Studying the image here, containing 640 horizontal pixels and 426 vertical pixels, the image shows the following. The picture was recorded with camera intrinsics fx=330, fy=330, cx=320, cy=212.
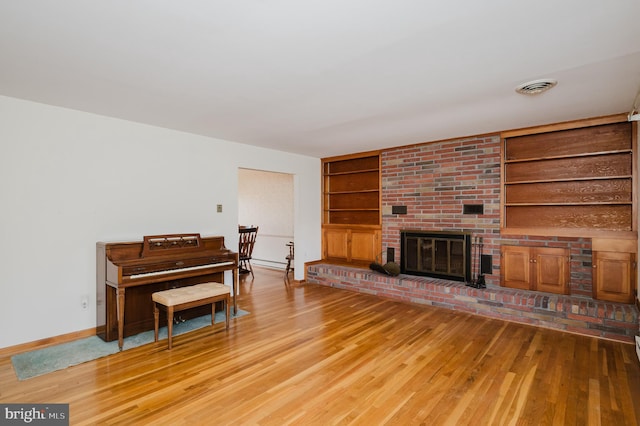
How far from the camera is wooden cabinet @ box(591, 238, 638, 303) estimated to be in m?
3.53

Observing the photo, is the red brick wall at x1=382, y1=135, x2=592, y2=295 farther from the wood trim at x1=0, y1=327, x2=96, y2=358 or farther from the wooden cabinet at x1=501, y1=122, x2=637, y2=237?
the wood trim at x1=0, y1=327, x2=96, y2=358

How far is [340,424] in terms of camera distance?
1.99 meters

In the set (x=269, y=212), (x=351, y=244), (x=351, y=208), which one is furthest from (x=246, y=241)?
(x=351, y=208)

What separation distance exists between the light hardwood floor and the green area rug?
108 millimetres

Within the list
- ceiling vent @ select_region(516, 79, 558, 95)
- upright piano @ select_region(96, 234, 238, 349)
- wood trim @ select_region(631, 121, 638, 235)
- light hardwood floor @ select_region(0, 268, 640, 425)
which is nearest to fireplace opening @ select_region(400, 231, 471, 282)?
light hardwood floor @ select_region(0, 268, 640, 425)

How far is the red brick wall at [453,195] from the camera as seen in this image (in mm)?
4108

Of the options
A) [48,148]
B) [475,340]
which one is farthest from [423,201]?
[48,148]

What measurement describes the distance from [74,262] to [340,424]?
3.03 m

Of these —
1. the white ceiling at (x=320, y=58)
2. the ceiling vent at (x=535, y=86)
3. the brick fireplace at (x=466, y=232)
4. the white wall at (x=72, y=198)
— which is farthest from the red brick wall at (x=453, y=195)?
the white wall at (x=72, y=198)

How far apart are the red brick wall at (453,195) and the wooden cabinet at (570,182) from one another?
0.13m

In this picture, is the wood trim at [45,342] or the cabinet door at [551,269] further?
the cabinet door at [551,269]

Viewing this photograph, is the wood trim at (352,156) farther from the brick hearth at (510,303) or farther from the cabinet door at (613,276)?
the cabinet door at (613,276)

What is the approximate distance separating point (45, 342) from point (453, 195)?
16.6 feet

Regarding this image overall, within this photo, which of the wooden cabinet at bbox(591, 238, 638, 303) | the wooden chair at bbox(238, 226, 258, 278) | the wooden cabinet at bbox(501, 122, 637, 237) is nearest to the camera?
the wooden cabinet at bbox(591, 238, 638, 303)
